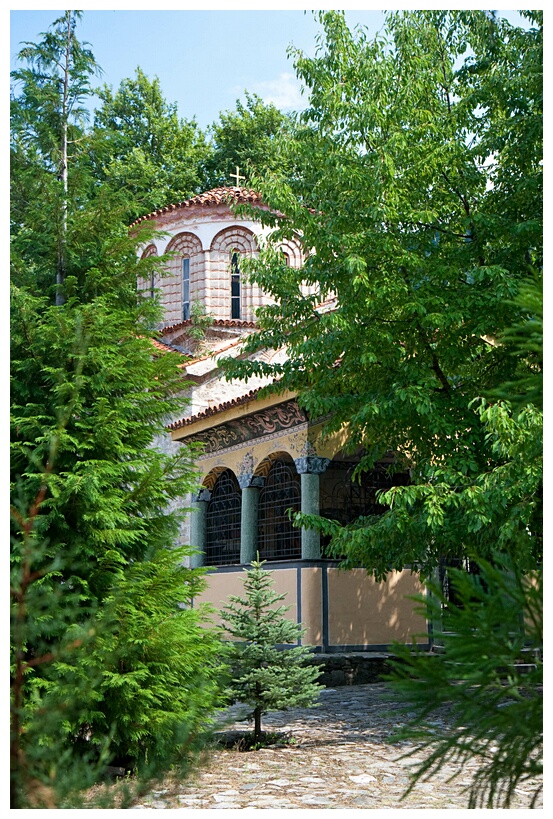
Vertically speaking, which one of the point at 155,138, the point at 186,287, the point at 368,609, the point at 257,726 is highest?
the point at 155,138

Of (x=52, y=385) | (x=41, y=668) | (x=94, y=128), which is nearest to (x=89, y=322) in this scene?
(x=52, y=385)

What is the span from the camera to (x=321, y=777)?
6.47m

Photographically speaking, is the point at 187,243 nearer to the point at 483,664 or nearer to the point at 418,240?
the point at 418,240

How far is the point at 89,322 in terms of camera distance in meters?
5.87

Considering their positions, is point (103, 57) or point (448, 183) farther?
point (448, 183)

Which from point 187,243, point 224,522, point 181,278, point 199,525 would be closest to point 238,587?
point 224,522

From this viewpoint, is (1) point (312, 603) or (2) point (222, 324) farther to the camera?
(2) point (222, 324)

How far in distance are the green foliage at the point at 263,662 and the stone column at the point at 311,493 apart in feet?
14.1

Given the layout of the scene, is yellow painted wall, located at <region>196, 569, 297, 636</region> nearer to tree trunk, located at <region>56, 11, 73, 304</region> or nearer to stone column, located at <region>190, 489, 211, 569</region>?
stone column, located at <region>190, 489, 211, 569</region>

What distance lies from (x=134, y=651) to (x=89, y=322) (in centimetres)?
222

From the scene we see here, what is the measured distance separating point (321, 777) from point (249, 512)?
25.6 feet

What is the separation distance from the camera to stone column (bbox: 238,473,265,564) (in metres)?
14.0

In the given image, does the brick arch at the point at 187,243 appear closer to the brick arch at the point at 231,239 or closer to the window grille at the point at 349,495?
the brick arch at the point at 231,239
